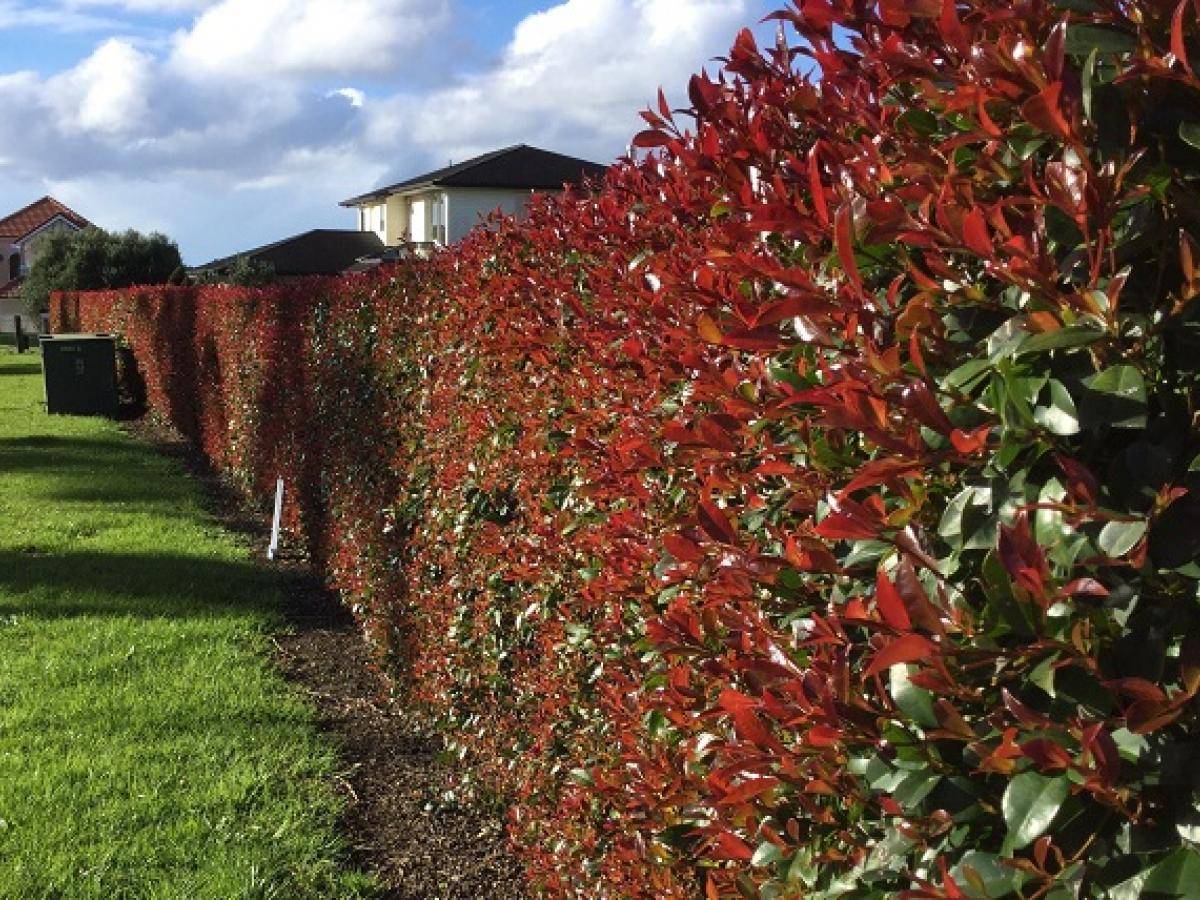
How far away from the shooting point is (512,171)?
47125 mm

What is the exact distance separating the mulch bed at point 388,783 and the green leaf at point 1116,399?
3.60m

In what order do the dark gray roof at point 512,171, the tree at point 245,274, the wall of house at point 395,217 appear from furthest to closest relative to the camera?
the wall of house at point 395,217 < the dark gray roof at point 512,171 < the tree at point 245,274

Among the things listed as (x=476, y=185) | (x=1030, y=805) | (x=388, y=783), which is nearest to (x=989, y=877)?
(x=1030, y=805)

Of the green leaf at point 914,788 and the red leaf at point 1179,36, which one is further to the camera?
the green leaf at point 914,788

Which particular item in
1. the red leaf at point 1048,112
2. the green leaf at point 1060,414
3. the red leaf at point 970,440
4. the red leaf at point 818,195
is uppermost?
the red leaf at point 1048,112

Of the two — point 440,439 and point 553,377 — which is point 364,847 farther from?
point 553,377

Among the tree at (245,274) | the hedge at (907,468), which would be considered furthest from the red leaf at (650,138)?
the tree at (245,274)

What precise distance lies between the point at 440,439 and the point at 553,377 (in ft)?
5.49

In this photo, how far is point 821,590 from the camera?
2033mm

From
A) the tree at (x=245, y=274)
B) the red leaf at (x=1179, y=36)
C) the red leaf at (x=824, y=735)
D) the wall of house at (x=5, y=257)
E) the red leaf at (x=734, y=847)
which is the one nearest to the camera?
the red leaf at (x=1179, y=36)

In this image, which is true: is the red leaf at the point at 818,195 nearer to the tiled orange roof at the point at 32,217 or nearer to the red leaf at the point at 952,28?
the red leaf at the point at 952,28

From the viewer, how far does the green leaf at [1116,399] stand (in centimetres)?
135

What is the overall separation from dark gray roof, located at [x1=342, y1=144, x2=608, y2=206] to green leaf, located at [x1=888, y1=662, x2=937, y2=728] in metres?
43.5

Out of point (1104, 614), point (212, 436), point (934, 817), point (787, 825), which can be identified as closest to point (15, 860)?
point (787, 825)
